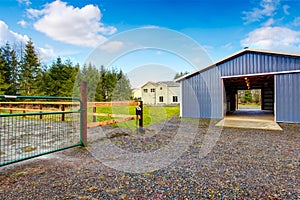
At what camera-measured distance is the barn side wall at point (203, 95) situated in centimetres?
880

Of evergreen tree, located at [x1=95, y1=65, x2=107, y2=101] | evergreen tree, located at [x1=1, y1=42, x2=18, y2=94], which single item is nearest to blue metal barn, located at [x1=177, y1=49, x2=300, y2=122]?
evergreen tree, located at [x1=95, y1=65, x2=107, y2=101]

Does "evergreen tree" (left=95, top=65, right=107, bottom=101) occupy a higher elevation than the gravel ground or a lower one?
higher

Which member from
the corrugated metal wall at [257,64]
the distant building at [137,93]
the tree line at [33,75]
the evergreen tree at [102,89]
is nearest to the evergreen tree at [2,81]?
the tree line at [33,75]

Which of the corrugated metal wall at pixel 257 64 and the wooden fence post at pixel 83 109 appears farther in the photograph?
the corrugated metal wall at pixel 257 64

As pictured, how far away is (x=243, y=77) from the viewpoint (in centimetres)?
873

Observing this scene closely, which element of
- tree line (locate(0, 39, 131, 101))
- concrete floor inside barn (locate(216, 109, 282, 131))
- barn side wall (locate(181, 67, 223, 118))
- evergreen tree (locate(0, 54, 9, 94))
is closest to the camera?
concrete floor inside barn (locate(216, 109, 282, 131))

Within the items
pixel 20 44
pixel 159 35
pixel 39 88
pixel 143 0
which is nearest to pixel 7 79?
pixel 39 88

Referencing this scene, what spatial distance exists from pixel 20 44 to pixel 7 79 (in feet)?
16.5

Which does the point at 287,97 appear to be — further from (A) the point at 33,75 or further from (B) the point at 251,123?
(A) the point at 33,75

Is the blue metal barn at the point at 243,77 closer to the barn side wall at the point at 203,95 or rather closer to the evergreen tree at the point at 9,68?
the barn side wall at the point at 203,95

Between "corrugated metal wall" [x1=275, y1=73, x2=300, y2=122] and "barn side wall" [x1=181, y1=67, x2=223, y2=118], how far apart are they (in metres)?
2.40

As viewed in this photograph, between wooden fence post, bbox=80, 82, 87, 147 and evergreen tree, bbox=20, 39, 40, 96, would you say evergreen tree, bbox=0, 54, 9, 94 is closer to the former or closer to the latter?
evergreen tree, bbox=20, 39, 40, 96

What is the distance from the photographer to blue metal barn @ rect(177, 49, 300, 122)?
276 inches

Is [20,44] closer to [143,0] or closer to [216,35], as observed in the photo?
[143,0]
